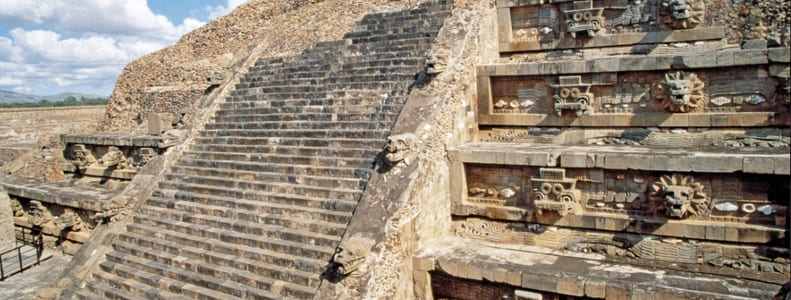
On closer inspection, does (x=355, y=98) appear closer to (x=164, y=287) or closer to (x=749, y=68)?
(x=164, y=287)

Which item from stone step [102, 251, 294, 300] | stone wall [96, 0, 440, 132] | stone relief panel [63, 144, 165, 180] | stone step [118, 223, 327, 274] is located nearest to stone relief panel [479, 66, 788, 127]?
stone step [118, 223, 327, 274]

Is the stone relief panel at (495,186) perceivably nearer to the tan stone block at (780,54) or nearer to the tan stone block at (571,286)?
the tan stone block at (571,286)

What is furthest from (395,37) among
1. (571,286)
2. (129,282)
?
(129,282)

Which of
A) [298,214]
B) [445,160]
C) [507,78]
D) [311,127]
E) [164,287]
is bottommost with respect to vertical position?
[164,287]

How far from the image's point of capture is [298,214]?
9062 mm

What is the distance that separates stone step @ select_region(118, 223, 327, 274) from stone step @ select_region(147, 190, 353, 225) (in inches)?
28.9

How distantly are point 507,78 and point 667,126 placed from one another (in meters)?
3.03

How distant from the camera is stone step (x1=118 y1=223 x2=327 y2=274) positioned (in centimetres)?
816

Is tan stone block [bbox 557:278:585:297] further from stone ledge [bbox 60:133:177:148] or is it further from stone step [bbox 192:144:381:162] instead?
stone ledge [bbox 60:133:177:148]

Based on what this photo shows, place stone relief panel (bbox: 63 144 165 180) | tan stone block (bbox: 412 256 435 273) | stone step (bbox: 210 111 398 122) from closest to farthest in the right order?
tan stone block (bbox: 412 256 435 273), stone step (bbox: 210 111 398 122), stone relief panel (bbox: 63 144 165 180)

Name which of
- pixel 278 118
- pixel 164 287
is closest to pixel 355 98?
pixel 278 118

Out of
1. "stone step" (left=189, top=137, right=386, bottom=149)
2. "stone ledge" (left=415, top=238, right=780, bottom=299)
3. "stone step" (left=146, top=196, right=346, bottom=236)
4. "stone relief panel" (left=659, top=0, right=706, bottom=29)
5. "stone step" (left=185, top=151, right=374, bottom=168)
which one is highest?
"stone relief panel" (left=659, top=0, right=706, bottom=29)

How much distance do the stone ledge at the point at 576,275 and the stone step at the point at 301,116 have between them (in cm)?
296

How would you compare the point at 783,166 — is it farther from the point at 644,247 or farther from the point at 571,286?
the point at 571,286
